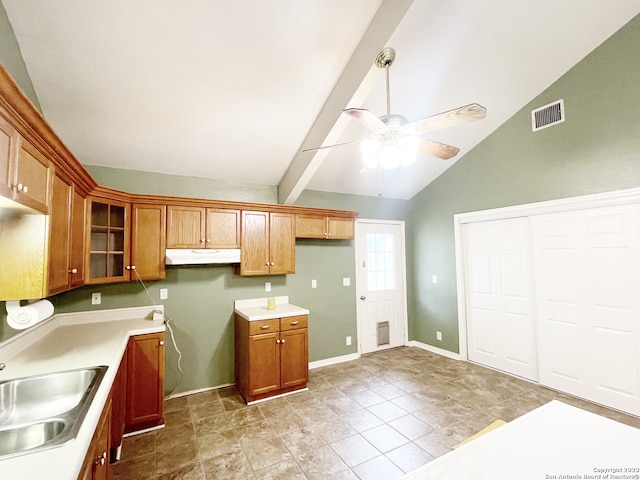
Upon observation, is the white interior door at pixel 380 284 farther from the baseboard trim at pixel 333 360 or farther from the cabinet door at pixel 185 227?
the cabinet door at pixel 185 227

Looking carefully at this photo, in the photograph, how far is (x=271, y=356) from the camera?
125 inches

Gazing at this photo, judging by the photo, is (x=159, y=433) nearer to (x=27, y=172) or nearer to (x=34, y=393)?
(x=34, y=393)

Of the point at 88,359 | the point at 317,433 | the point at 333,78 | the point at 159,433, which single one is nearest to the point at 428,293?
the point at 317,433

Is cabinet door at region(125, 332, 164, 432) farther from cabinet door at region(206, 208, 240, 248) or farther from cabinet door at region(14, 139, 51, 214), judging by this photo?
cabinet door at region(14, 139, 51, 214)

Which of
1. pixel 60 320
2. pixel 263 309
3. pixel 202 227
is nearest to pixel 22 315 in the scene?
pixel 60 320

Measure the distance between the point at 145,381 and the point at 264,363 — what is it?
1.11 m

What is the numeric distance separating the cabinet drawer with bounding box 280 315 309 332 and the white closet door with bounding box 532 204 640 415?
9.16 ft

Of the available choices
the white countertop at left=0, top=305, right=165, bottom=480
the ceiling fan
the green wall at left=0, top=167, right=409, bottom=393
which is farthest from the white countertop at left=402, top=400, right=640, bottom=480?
the green wall at left=0, top=167, right=409, bottom=393

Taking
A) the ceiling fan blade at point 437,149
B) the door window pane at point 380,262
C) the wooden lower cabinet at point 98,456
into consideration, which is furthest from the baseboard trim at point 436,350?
the wooden lower cabinet at point 98,456

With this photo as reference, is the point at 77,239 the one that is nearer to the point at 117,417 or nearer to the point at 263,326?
the point at 117,417

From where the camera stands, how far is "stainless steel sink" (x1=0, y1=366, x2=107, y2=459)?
120cm

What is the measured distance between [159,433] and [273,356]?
1191 mm

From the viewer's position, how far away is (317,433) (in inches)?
101

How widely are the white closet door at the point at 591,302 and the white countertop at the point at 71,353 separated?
4.14 meters
